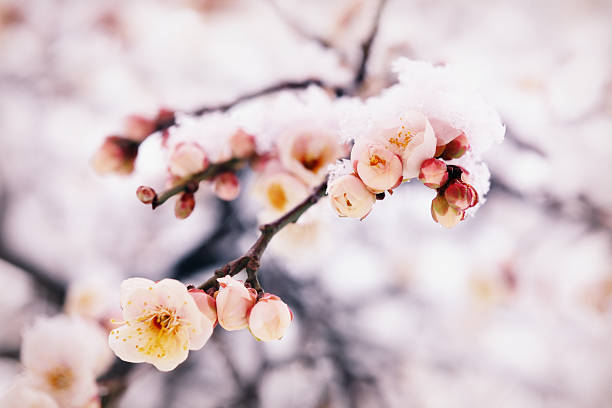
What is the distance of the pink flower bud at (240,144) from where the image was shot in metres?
0.41

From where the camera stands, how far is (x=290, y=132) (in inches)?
16.4

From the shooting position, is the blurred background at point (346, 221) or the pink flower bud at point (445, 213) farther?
the blurred background at point (346, 221)

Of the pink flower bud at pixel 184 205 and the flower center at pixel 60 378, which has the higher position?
the pink flower bud at pixel 184 205

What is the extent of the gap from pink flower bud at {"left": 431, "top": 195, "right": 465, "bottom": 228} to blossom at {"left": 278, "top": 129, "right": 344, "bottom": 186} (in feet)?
0.46

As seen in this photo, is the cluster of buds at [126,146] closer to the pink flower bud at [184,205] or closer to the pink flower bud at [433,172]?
the pink flower bud at [184,205]

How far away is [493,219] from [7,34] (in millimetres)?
1081

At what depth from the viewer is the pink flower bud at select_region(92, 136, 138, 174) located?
16.9 inches

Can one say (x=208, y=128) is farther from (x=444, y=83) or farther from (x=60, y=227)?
(x=60, y=227)

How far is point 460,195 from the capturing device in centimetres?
27

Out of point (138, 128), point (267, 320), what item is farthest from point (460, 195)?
point (138, 128)

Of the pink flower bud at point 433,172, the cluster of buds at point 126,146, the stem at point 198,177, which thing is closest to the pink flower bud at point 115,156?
the cluster of buds at point 126,146

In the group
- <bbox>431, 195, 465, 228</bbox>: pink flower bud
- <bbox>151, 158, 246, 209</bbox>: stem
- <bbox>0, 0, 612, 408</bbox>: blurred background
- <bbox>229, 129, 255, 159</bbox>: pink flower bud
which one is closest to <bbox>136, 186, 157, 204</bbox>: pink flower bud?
<bbox>151, 158, 246, 209</bbox>: stem

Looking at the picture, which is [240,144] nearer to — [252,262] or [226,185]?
[226,185]

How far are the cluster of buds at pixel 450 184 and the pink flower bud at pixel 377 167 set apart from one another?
20 mm
